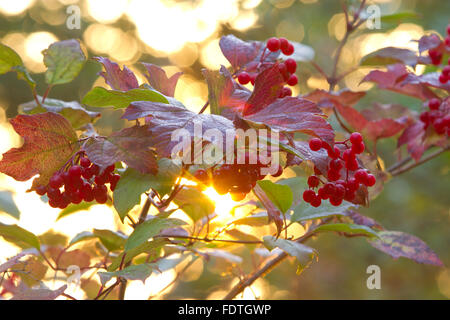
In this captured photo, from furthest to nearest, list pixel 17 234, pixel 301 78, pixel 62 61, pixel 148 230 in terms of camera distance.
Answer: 1. pixel 301 78
2. pixel 62 61
3. pixel 17 234
4. pixel 148 230

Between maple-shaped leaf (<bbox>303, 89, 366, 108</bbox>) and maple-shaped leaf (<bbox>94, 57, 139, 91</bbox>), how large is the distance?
16.8 inches

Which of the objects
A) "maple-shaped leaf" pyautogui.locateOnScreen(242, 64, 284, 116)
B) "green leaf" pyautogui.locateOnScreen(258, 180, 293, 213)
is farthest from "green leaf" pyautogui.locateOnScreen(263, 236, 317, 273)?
"maple-shaped leaf" pyautogui.locateOnScreen(242, 64, 284, 116)

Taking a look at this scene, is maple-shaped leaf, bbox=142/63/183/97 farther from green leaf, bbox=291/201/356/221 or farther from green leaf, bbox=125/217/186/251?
green leaf, bbox=291/201/356/221

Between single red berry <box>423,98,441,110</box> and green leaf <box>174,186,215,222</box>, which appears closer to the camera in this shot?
green leaf <box>174,186,215,222</box>

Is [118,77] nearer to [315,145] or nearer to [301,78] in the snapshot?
[315,145]

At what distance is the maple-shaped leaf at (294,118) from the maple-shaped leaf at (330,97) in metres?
0.40

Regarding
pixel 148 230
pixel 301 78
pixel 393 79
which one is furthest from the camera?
pixel 301 78

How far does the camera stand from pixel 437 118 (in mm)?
936

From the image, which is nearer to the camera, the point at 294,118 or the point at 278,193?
the point at 294,118

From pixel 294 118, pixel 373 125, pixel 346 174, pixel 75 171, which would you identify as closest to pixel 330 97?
pixel 373 125

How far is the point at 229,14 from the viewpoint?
375 cm

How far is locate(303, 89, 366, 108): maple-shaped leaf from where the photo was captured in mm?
964

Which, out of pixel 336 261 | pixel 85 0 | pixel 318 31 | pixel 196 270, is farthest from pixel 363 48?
pixel 85 0

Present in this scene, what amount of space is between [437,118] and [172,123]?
2.13ft
